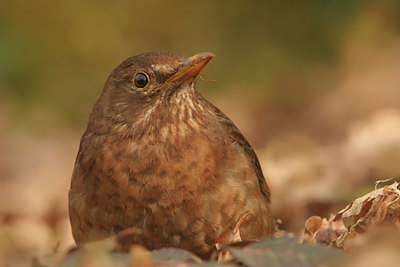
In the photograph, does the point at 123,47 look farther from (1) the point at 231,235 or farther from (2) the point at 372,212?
(2) the point at 372,212

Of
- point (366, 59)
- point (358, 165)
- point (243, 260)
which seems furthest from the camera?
point (366, 59)

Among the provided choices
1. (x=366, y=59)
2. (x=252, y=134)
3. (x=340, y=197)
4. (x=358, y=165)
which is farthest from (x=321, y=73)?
(x=340, y=197)

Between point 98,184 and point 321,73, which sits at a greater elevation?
point 321,73

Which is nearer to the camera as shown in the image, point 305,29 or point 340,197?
point 340,197

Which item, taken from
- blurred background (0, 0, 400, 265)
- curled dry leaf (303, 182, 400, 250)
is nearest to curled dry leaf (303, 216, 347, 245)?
curled dry leaf (303, 182, 400, 250)

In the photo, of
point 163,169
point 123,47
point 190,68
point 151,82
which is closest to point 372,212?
point 163,169

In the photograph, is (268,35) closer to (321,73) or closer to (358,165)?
(321,73)

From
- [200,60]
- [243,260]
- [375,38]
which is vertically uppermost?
[375,38]
